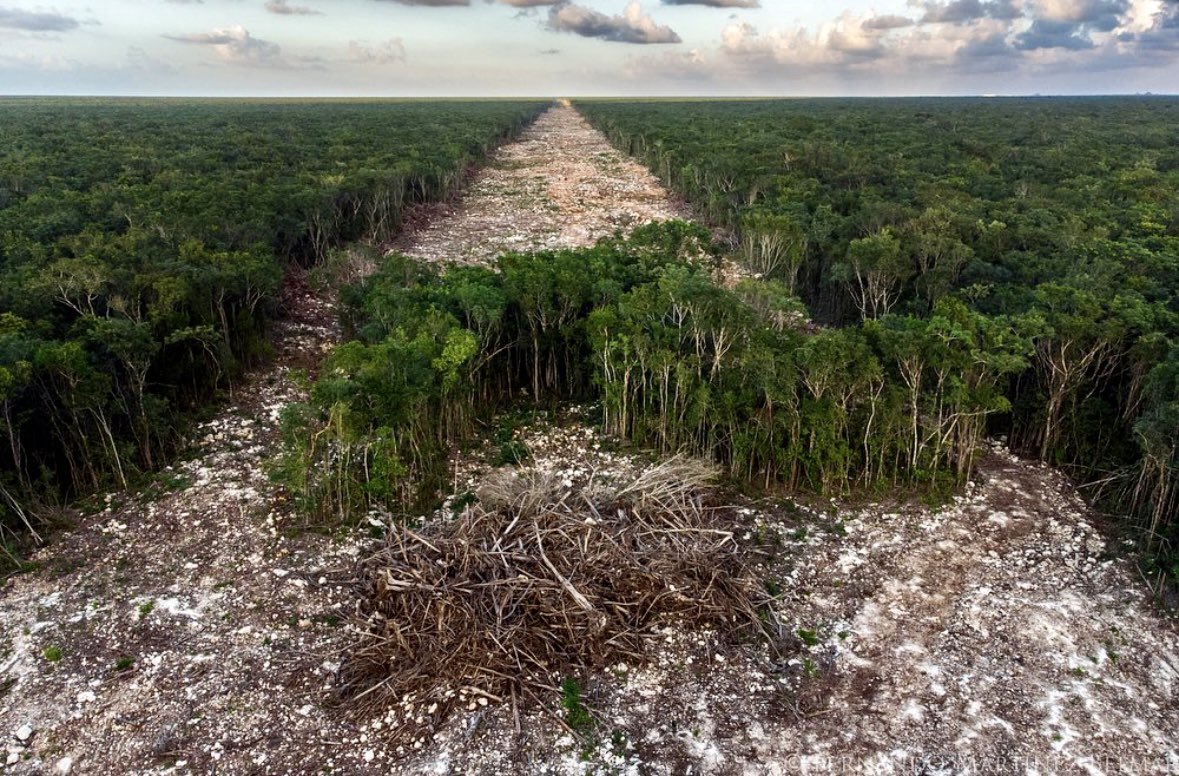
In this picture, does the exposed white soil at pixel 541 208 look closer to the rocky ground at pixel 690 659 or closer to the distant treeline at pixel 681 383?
the distant treeline at pixel 681 383

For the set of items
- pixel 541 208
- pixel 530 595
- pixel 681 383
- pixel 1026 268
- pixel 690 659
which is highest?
pixel 1026 268

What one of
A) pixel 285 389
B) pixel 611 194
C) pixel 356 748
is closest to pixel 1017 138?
pixel 611 194

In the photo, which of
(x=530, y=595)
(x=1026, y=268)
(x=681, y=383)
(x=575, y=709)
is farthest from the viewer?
(x=1026, y=268)

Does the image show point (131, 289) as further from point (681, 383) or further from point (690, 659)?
point (690, 659)

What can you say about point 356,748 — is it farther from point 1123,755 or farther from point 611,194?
point 611,194

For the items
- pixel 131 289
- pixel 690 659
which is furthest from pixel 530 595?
pixel 131 289

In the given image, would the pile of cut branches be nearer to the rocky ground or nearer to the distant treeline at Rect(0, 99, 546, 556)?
the rocky ground

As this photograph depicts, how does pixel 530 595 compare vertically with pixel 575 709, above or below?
above
